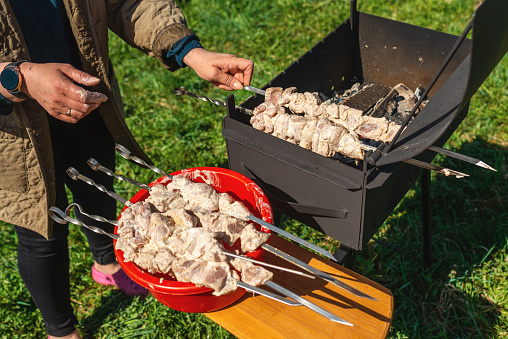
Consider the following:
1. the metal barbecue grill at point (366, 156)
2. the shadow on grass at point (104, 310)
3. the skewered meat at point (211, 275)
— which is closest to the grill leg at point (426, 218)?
the metal barbecue grill at point (366, 156)

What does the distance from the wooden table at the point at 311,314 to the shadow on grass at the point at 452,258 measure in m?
1.15

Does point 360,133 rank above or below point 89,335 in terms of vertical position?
above

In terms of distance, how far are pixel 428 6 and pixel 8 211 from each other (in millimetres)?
5317

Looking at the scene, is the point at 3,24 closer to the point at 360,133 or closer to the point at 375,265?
the point at 360,133

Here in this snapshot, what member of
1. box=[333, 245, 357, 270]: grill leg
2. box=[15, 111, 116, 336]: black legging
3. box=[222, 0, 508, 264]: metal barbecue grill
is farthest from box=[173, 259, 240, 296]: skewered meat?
box=[15, 111, 116, 336]: black legging

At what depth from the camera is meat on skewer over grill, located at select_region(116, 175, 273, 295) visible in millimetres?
1726

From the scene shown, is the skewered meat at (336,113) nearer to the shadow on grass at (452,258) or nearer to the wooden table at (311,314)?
the wooden table at (311,314)

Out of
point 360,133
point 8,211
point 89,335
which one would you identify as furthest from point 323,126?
point 89,335

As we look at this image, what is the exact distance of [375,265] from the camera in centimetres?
338

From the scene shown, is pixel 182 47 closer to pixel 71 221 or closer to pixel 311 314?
pixel 71 221

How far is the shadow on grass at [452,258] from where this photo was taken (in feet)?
9.83

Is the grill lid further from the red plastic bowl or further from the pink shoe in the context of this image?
the pink shoe

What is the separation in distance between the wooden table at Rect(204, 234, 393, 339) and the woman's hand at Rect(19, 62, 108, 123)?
1068mm

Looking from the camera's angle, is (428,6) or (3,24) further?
(428,6)
